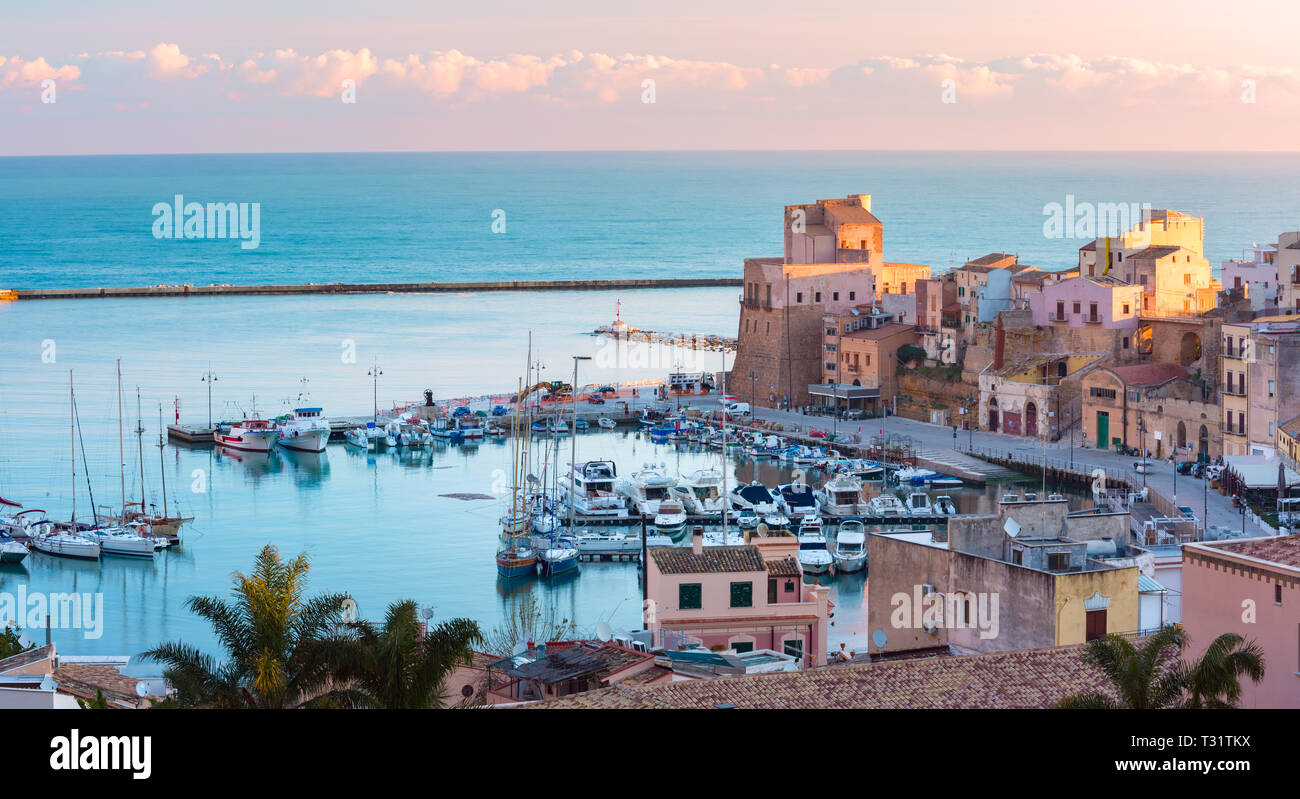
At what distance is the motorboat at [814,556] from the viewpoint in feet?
116

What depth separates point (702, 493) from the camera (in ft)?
143

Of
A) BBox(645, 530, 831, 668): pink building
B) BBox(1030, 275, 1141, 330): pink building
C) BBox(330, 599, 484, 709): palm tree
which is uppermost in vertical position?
BBox(1030, 275, 1141, 330): pink building

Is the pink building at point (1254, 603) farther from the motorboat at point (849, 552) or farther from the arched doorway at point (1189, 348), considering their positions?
the arched doorway at point (1189, 348)

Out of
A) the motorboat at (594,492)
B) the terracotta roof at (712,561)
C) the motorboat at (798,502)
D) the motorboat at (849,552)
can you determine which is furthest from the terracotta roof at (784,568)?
the motorboat at (798,502)

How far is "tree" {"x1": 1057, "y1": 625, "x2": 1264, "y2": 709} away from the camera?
11281 mm

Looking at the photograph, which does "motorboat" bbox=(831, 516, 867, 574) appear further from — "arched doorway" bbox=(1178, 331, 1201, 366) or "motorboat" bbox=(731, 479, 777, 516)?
"arched doorway" bbox=(1178, 331, 1201, 366)

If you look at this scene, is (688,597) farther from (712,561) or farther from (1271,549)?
(1271,549)

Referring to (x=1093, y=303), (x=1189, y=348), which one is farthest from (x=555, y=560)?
(x=1189, y=348)

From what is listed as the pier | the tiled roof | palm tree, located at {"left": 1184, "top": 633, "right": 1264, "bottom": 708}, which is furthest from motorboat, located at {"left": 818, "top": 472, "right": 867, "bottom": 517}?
the pier

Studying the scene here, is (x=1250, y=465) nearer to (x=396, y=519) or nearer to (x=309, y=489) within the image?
(x=396, y=519)

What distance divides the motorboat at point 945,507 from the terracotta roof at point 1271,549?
2735cm

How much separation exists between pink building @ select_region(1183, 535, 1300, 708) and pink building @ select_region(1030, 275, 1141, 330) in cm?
3730
